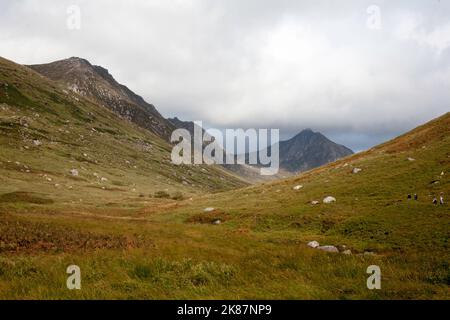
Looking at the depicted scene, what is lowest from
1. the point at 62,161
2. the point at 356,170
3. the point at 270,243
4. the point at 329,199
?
the point at 270,243

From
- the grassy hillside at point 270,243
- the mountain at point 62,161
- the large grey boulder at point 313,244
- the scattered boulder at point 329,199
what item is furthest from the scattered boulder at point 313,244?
the mountain at point 62,161

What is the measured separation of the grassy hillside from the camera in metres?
11.4

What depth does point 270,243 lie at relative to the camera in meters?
24.6

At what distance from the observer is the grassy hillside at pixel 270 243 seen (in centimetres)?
1136

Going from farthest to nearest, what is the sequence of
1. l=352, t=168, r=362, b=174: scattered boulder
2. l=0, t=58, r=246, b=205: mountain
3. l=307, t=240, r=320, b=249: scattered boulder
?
l=0, t=58, r=246, b=205: mountain, l=352, t=168, r=362, b=174: scattered boulder, l=307, t=240, r=320, b=249: scattered boulder

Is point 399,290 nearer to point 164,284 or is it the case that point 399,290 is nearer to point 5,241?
Answer: point 164,284

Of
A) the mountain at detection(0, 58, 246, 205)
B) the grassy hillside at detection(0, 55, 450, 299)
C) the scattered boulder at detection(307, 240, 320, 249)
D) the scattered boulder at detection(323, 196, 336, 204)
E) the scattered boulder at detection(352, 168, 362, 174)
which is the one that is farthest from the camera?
the mountain at detection(0, 58, 246, 205)

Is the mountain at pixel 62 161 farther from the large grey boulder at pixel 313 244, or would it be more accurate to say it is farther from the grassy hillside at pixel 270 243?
the large grey boulder at pixel 313 244

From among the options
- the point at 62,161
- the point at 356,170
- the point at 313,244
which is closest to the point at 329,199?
the point at 356,170

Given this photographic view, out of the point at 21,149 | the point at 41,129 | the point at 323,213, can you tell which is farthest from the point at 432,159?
the point at 41,129

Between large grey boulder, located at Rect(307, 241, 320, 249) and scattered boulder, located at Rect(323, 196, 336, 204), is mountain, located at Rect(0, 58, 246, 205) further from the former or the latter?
large grey boulder, located at Rect(307, 241, 320, 249)

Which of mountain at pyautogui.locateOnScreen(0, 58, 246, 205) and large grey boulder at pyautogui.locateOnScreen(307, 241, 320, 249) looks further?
mountain at pyautogui.locateOnScreen(0, 58, 246, 205)

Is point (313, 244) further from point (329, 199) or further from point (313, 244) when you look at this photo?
point (329, 199)

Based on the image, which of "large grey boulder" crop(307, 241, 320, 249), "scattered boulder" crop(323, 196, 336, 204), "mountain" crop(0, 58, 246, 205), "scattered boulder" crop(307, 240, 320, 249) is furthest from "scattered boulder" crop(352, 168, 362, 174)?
"mountain" crop(0, 58, 246, 205)
